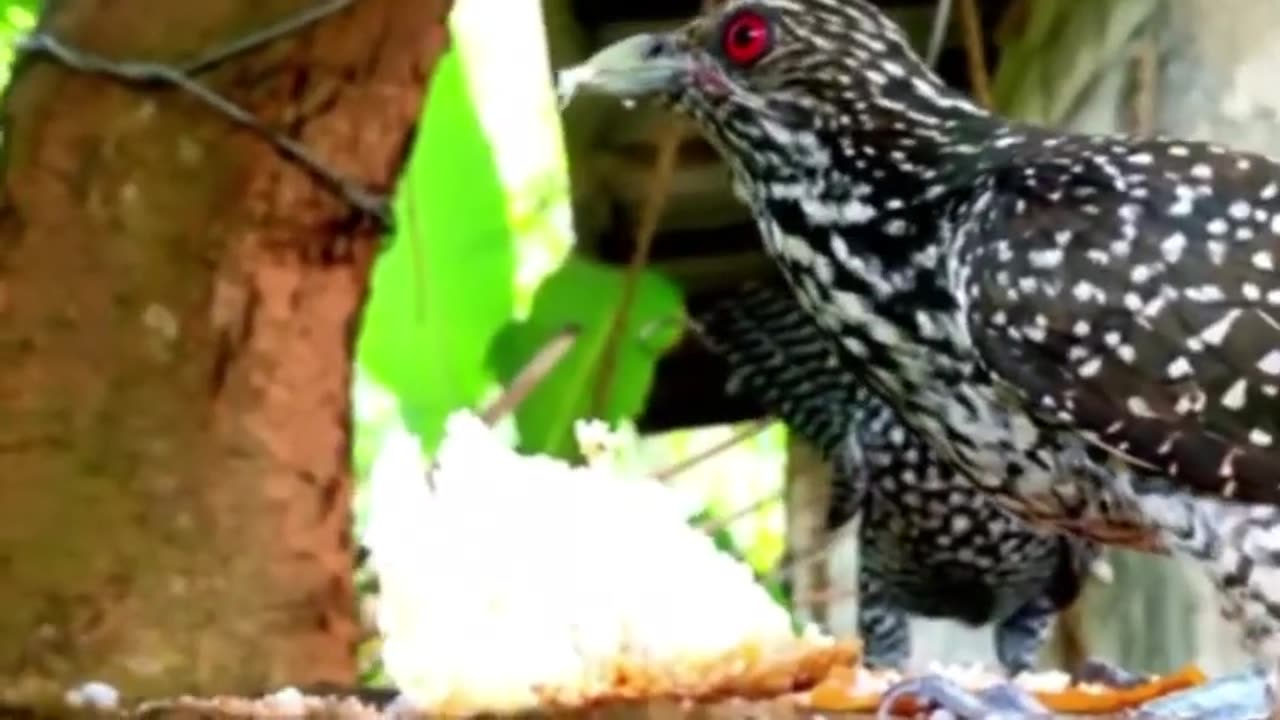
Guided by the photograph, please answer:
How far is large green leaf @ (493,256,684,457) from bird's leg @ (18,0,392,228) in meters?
0.65

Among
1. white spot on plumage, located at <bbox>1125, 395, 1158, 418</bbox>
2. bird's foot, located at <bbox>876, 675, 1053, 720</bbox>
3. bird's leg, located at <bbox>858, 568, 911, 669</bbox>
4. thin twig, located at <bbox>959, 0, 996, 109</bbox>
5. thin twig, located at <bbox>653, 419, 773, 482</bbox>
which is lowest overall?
bird's foot, located at <bbox>876, 675, 1053, 720</bbox>

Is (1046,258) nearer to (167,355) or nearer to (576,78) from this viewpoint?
(576,78)

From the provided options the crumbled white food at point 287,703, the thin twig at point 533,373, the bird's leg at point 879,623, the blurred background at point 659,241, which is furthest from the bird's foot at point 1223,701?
the bird's leg at point 879,623

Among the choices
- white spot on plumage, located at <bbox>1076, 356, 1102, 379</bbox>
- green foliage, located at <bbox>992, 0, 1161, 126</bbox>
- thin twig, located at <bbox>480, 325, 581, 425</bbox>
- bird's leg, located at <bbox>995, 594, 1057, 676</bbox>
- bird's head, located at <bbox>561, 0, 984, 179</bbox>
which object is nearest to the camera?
white spot on plumage, located at <bbox>1076, 356, 1102, 379</bbox>

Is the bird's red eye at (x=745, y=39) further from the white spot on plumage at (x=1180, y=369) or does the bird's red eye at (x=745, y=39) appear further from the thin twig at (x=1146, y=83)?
the thin twig at (x=1146, y=83)

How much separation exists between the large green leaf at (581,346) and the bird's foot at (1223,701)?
801mm

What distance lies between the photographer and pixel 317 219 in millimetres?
994

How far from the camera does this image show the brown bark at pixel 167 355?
941 millimetres

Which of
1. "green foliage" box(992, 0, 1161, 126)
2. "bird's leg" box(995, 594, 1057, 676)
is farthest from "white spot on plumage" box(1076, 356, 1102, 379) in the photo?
"green foliage" box(992, 0, 1161, 126)

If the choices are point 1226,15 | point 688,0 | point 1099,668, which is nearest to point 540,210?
point 688,0

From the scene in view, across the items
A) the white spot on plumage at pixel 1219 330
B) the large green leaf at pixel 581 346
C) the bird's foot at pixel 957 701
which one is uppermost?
the large green leaf at pixel 581 346

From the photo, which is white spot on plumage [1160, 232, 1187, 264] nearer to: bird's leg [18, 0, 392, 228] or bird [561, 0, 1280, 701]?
bird [561, 0, 1280, 701]

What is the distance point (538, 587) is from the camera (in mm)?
819

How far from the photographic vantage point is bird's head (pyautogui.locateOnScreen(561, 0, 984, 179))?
3.75 ft
